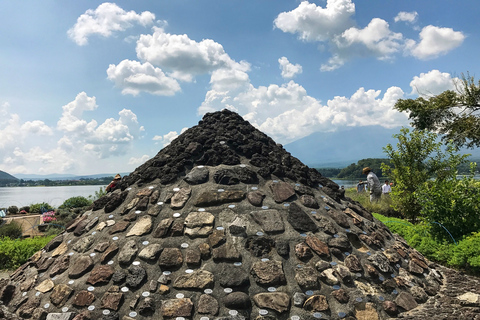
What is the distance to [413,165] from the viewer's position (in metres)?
10.8

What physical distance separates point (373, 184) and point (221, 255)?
978 cm

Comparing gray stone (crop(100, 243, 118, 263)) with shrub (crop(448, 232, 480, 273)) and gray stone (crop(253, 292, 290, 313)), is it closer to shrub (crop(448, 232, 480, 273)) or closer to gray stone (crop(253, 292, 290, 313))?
gray stone (crop(253, 292, 290, 313))

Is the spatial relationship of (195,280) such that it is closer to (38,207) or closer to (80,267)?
(80,267)

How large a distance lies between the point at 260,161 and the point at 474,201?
5.01m

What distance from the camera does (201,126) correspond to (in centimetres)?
652

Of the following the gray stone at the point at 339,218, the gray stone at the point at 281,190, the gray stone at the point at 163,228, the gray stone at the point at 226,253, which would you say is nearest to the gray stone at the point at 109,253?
the gray stone at the point at 163,228

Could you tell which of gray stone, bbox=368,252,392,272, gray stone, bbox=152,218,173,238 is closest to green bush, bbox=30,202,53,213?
gray stone, bbox=152,218,173,238

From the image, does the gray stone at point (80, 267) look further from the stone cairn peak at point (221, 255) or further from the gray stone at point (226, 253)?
the gray stone at point (226, 253)

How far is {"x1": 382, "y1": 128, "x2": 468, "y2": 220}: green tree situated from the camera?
10258mm

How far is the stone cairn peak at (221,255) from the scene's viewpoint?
3.56 m

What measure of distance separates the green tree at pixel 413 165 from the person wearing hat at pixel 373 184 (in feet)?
2.00

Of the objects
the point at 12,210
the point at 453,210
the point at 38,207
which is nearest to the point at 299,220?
the point at 453,210

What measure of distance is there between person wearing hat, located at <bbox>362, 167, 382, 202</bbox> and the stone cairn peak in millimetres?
6277

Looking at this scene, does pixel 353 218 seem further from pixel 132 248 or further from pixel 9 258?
pixel 9 258
